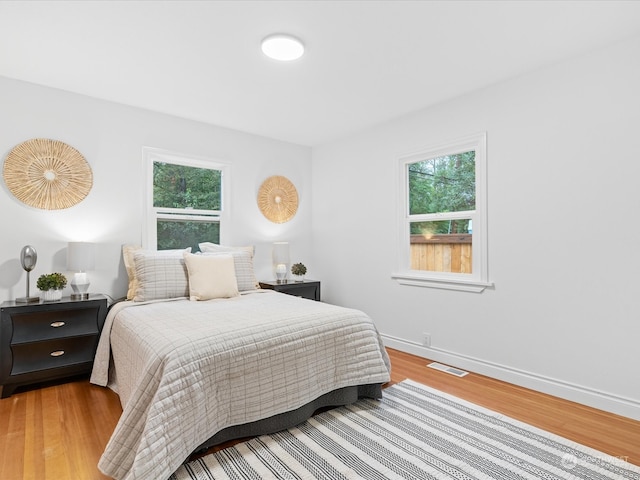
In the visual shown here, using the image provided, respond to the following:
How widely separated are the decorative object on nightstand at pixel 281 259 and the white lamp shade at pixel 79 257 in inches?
73.2

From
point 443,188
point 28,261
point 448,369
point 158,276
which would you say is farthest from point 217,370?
point 443,188

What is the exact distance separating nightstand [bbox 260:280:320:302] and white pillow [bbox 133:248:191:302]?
1017 mm

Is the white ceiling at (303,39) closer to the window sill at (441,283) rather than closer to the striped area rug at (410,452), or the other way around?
the window sill at (441,283)

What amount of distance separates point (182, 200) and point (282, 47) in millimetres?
2074

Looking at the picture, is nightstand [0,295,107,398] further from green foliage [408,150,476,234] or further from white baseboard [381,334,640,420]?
green foliage [408,150,476,234]

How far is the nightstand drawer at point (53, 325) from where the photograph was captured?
8.57ft

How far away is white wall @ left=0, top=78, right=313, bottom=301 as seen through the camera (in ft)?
9.37

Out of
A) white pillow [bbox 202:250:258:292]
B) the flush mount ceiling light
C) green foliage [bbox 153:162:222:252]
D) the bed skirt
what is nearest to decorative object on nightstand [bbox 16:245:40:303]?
green foliage [bbox 153:162:222:252]

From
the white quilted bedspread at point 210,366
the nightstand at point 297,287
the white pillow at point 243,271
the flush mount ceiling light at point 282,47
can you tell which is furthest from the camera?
the nightstand at point 297,287

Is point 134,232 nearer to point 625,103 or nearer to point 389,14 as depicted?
point 389,14

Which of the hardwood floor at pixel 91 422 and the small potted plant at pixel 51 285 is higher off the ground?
the small potted plant at pixel 51 285

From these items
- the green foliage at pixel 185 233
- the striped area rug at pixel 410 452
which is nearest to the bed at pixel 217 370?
the striped area rug at pixel 410 452

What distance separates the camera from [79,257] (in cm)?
285

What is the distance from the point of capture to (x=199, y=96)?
316cm
